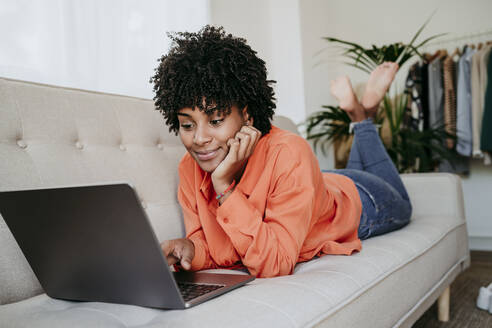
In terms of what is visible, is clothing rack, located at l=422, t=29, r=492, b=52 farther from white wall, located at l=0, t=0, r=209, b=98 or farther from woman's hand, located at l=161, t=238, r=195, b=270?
woman's hand, located at l=161, t=238, r=195, b=270

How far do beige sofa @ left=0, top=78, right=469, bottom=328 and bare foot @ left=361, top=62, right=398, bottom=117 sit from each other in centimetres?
59

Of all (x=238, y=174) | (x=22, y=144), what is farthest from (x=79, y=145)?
(x=238, y=174)

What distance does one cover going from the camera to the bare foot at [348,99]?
186 centimetres

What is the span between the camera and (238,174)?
1.11 metres

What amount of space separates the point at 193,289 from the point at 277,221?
0.85 feet

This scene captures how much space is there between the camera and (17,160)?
988 millimetres

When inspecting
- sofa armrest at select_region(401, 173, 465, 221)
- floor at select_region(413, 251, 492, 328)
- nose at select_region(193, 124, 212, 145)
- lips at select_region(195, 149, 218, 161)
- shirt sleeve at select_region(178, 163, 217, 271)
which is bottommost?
floor at select_region(413, 251, 492, 328)

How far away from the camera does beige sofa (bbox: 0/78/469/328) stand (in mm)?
701

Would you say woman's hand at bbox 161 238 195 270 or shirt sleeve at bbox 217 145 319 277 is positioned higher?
shirt sleeve at bbox 217 145 319 277

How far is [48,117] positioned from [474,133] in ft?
9.80

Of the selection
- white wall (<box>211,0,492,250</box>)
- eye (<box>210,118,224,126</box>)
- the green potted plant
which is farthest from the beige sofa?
white wall (<box>211,0,492,250</box>)

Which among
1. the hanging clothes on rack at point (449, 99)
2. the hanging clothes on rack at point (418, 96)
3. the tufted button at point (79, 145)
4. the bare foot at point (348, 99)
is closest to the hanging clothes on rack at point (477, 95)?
the hanging clothes on rack at point (449, 99)

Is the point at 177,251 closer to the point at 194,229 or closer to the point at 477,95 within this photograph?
the point at 194,229

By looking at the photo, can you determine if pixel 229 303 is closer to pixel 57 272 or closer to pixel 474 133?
pixel 57 272
